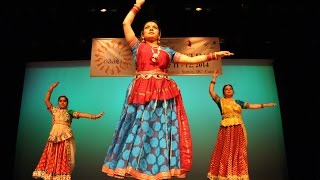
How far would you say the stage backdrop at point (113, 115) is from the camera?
545cm

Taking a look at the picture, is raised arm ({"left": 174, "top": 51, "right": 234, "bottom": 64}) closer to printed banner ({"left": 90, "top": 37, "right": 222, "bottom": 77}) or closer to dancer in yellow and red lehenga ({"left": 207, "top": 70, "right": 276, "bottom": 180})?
dancer in yellow and red lehenga ({"left": 207, "top": 70, "right": 276, "bottom": 180})

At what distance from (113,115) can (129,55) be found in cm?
118

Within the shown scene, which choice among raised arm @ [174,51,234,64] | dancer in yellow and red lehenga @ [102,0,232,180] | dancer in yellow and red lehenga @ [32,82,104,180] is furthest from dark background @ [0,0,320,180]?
dancer in yellow and red lehenga @ [102,0,232,180]

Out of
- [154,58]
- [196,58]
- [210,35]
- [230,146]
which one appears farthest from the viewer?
[210,35]

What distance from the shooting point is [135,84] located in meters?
3.06

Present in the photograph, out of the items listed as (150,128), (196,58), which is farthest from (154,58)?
(150,128)

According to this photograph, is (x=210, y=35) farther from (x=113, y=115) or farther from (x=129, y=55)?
(x=113, y=115)

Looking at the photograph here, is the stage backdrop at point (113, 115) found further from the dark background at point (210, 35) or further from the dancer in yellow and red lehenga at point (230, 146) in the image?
the dancer in yellow and red lehenga at point (230, 146)

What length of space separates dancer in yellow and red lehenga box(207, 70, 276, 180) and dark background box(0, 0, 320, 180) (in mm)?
792

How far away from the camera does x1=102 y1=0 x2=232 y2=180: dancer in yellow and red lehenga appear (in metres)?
2.77

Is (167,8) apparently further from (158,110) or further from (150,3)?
(158,110)

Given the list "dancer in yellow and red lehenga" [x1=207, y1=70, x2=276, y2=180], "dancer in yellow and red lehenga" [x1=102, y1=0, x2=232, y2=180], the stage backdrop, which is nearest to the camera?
"dancer in yellow and red lehenga" [x1=102, y1=0, x2=232, y2=180]

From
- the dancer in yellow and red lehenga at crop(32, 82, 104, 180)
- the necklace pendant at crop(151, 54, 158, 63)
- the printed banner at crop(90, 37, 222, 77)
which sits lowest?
the dancer in yellow and red lehenga at crop(32, 82, 104, 180)

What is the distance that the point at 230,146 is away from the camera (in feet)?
14.0
